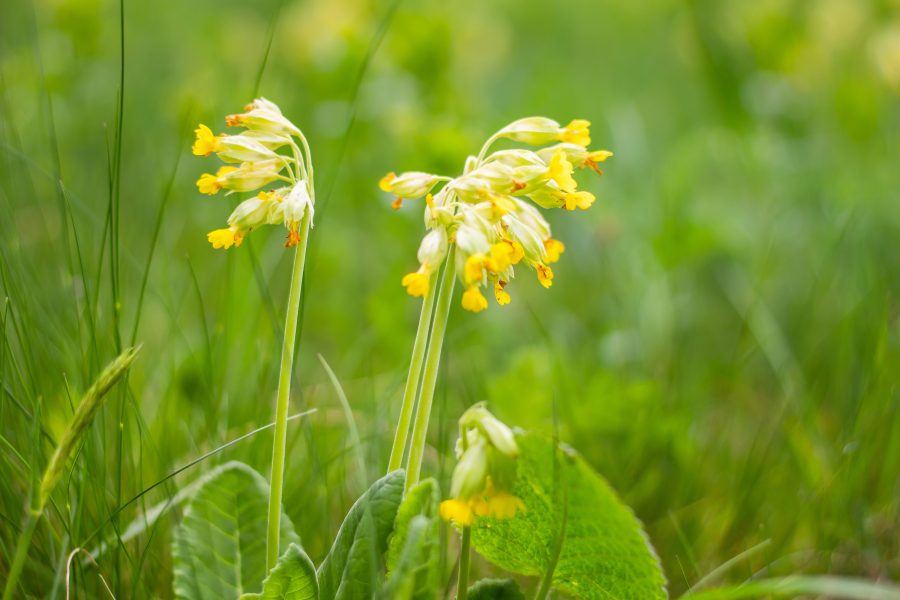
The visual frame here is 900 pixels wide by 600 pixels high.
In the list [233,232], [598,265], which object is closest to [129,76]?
[598,265]

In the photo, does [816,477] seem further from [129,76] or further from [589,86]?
[129,76]

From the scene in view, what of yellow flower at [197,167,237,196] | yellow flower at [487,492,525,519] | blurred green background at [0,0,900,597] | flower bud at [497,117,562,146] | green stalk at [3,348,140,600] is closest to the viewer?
green stalk at [3,348,140,600]

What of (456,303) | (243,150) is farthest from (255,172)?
(456,303)

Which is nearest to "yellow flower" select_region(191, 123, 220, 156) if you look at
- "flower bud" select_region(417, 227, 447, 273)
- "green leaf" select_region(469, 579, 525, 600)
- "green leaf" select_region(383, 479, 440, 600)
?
"flower bud" select_region(417, 227, 447, 273)

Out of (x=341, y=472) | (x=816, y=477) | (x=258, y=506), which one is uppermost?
(x=258, y=506)

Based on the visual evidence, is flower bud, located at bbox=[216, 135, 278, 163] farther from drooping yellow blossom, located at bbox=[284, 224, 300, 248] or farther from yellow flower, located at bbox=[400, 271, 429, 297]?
yellow flower, located at bbox=[400, 271, 429, 297]

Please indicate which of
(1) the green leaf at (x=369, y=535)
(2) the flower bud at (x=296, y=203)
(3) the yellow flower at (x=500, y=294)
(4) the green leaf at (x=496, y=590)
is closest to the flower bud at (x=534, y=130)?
(3) the yellow flower at (x=500, y=294)

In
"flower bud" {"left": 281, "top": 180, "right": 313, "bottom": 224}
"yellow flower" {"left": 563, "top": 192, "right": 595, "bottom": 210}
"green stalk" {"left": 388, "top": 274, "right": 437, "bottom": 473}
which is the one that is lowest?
"green stalk" {"left": 388, "top": 274, "right": 437, "bottom": 473}

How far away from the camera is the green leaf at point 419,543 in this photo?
1215 mm

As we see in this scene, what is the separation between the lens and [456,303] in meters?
2.96

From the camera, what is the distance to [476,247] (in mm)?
1262

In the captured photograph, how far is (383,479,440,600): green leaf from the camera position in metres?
1.21

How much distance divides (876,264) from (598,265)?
1066 mm

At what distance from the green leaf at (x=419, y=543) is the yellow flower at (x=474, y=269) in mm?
279
